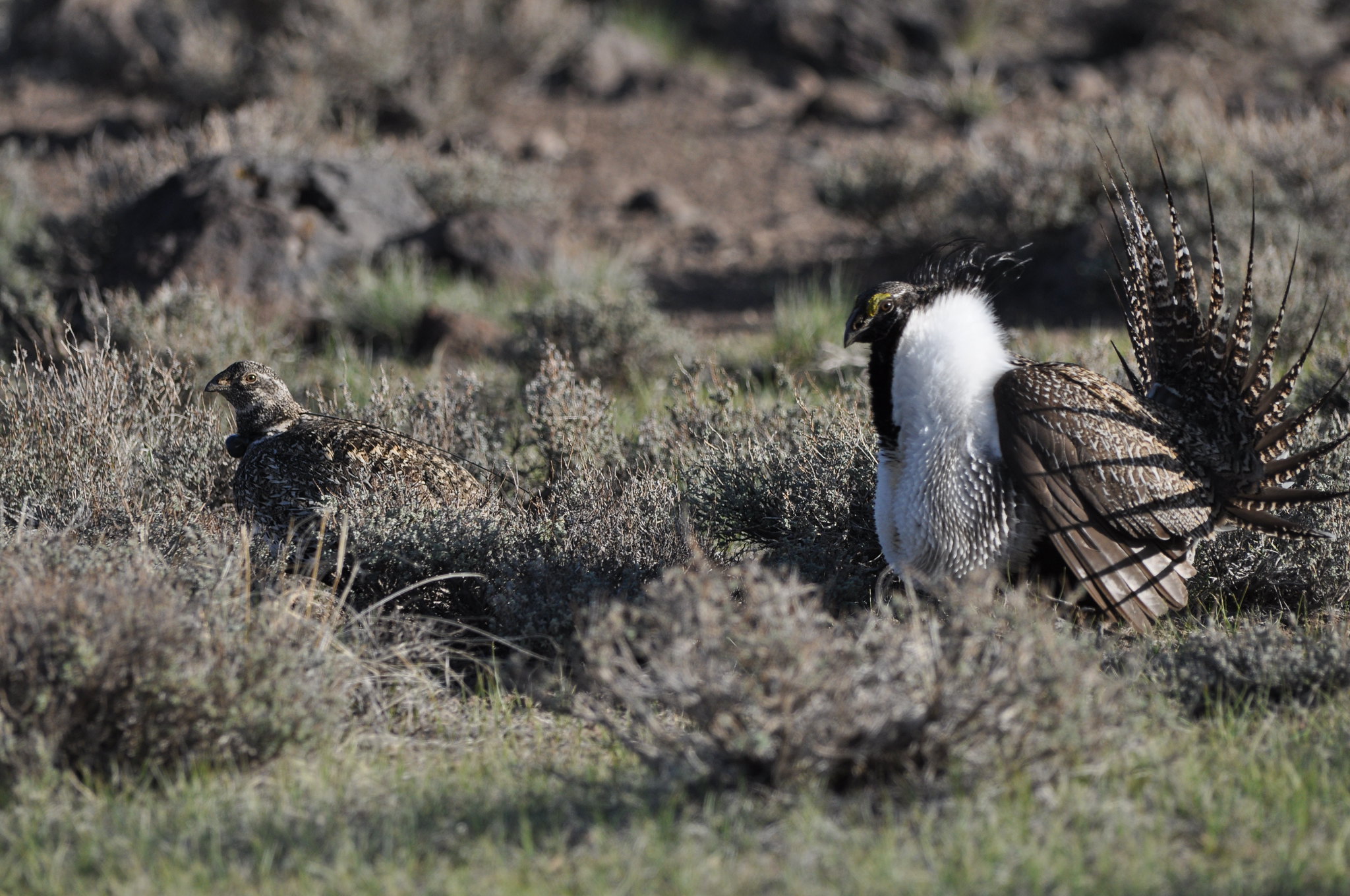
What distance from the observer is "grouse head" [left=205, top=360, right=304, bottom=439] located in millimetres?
4633

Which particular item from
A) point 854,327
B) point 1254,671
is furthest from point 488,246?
point 1254,671

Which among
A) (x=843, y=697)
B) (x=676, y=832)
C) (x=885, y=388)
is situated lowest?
(x=676, y=832)

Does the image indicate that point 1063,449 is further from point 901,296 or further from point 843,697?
point 843,697

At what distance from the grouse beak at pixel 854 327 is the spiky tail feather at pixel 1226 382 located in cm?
80

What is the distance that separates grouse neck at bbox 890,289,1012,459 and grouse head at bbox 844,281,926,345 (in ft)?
0.15

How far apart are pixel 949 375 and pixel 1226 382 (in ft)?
3.17

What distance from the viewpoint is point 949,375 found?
11.2 ft

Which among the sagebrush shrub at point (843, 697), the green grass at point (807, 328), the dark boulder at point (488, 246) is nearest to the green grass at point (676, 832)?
the sagebrush shrub at point (843, 697)

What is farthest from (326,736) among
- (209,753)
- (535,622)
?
(535,622)

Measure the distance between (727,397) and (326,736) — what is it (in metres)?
2.41

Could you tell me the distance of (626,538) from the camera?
409 cm

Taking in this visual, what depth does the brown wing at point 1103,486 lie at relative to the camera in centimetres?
336

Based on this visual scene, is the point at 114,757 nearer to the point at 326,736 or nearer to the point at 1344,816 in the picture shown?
the point at 326,736

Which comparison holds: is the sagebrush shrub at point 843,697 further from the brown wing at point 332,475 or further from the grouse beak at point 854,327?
the brown wing at point 332,475
